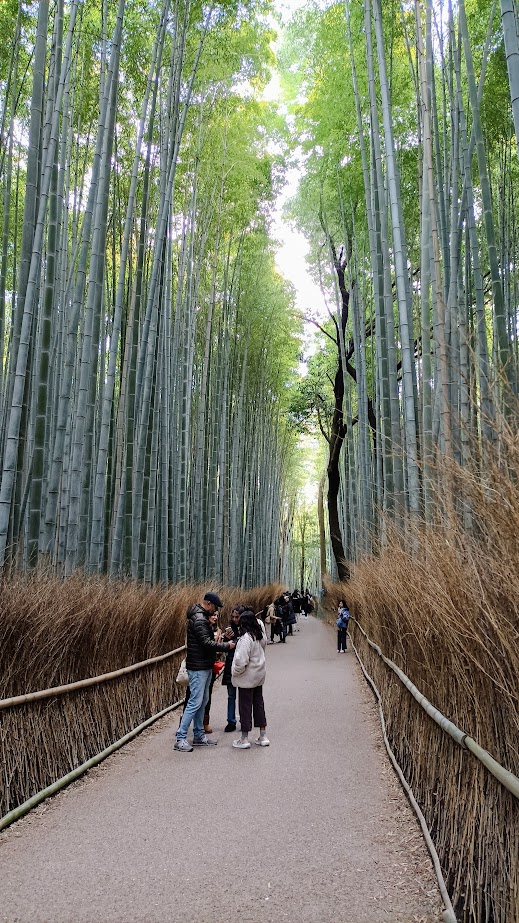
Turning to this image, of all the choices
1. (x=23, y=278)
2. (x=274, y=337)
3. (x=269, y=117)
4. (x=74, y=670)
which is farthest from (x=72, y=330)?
(x=274, y=337)

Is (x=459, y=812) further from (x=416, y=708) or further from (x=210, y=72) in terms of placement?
(x=210, y=72)

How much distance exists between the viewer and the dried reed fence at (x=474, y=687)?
156cm

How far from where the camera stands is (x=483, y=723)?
6.00ft

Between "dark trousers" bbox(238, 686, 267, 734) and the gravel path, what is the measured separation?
0.18m

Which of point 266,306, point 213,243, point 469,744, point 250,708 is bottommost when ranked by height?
point 250,708

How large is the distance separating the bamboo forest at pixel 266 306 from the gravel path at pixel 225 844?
232 millimetres

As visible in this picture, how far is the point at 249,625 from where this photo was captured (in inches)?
165

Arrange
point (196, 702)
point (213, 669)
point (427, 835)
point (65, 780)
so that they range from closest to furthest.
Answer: point (427, 835)
point (65, 780)
point (196, 702)
point (213, 669)

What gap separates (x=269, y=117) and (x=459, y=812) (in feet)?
35.6

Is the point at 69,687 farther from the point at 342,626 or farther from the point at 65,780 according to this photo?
the point at 342,626

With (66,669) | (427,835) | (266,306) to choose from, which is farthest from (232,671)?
(266,306)

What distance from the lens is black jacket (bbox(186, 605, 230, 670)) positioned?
4117 millimetres

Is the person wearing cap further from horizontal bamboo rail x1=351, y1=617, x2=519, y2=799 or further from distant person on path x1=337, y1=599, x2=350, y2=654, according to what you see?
distant person on path x1=337, y1=599, x2=350, y2=654

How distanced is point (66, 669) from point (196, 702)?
3.41ft
